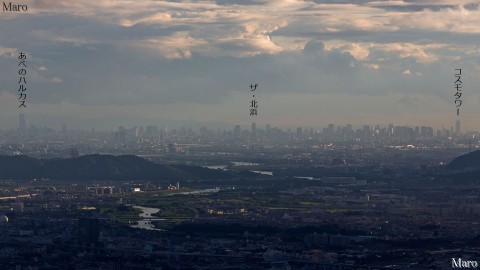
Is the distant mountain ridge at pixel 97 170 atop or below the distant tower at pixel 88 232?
atop

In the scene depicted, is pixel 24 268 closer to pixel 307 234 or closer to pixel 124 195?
pixel 307 234

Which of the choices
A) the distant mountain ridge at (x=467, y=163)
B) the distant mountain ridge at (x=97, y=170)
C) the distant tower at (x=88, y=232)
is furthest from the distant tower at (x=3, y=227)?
the distant mountain ridge at (x=467, y=163)

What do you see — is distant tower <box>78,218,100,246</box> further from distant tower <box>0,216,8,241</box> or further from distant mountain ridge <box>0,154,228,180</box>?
distant mountain ridge <box>0,154,228,180</box>

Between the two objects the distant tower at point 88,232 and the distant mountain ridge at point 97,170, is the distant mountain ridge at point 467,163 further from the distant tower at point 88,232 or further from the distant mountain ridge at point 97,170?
the distant tower at point 88,232

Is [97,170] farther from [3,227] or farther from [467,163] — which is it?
[3,227]

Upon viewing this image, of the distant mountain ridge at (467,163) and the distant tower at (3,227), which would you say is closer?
the distant tower at (3,227)

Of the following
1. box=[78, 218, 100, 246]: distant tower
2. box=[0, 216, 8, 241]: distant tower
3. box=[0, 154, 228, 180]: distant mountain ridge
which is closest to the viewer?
box=[78, 218, 100, 246]: distant tower

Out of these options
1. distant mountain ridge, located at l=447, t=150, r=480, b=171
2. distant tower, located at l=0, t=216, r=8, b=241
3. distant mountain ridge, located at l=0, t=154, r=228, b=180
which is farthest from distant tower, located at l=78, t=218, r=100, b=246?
distant mountain ridge, located at l=447, t=150, r=480, b=171
